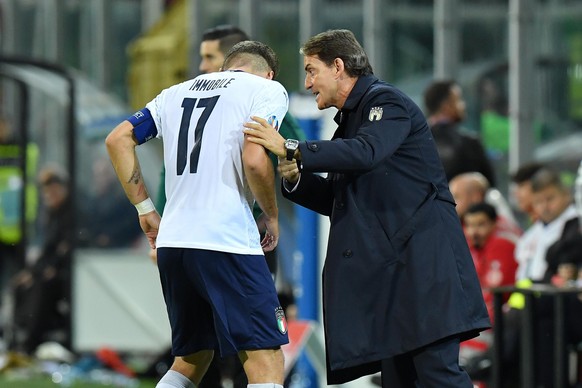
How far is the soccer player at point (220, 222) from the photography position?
20.3 feet

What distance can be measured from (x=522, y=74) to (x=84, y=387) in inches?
143

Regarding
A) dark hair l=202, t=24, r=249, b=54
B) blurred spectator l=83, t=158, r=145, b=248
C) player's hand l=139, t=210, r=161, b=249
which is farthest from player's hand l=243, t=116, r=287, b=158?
blurred spectator l=83, t=158, r=145, b=248

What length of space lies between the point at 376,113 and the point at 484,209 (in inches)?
150

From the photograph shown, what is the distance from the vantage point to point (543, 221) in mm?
9562

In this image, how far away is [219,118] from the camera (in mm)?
6184

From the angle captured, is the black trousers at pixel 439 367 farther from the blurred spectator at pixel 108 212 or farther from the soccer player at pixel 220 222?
the blurred spectator at pixel 108 212

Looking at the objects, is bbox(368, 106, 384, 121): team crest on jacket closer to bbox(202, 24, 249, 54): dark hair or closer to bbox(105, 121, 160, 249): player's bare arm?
bbox(105, 121, 160, 249): player's bare arm

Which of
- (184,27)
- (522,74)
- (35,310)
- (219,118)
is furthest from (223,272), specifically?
(184,27)

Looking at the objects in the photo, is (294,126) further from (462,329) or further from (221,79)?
(462,329)

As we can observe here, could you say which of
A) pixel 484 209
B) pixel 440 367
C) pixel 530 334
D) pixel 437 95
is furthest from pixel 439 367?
pixel 437 95

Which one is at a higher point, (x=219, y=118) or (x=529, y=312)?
(x=219, y=118)

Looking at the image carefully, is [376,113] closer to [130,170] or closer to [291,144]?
[291,144]

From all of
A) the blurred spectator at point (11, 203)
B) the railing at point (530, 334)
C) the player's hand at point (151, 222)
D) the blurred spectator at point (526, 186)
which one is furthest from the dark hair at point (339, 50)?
the blurred spectator at point (11, 203)

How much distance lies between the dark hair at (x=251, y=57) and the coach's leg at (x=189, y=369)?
110 centimetres
